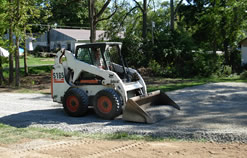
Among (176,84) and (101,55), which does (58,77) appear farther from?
(176,84)

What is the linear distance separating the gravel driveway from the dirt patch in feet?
1.99

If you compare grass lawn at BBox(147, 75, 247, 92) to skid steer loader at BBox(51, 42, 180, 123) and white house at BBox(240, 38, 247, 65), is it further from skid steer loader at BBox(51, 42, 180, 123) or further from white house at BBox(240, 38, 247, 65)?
white house at BBox(240, 38, 247, 65)

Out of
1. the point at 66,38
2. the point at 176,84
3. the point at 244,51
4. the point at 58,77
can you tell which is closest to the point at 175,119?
the point at 58,77

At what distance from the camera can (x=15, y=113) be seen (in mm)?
10734

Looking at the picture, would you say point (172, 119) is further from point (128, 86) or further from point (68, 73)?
point (68, 73)

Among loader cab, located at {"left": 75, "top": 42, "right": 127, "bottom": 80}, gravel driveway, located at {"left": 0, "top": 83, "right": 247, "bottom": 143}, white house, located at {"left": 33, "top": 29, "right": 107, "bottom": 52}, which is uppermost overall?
white house, located at {"left": 33, "top": 29, "right": 107, "bottom": 52}

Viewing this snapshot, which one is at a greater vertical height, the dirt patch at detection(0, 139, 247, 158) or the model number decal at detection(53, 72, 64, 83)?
the model number decal at detection(53, 72, 64, 83)

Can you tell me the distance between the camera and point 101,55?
980cm

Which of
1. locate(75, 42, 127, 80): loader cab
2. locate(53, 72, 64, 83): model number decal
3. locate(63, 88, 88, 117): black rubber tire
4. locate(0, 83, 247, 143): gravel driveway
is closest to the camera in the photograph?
locate(0, 83, 247, 143): gravel driveway

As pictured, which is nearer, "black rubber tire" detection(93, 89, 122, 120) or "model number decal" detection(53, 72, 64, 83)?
"black rubber tire" detection(93, 89, 122, 120)

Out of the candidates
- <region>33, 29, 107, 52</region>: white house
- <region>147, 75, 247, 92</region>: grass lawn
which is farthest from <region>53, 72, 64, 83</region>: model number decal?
<region>33, 29, 107, 52</region>: white house

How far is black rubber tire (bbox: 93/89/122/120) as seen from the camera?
8.98 metres

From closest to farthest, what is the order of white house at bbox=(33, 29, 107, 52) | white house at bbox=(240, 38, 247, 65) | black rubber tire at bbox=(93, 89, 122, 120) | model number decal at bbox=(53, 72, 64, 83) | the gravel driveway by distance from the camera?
the gravel driveway
black rubber tire at bbox=(93, 89, 122, 120)
model number decal at bbox=(53, 72, 64, 83)
white house at bbox=(240, 38, 247, 65)
white house at bbox=(33, 29, 107, 52)

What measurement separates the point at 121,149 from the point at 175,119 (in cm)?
302
